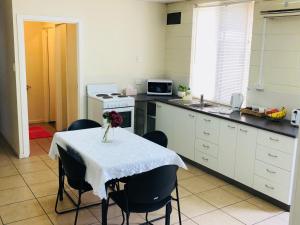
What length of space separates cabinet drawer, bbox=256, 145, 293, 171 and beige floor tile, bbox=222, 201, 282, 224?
0.53m

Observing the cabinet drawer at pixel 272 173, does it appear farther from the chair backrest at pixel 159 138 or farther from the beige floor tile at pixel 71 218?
the beige floor tile at pixel 71 218

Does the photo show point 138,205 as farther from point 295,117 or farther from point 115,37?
point 115,37

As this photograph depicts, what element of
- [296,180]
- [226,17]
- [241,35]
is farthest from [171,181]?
[226,17]

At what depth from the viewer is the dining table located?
101 inches

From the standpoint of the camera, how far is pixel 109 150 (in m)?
2.93

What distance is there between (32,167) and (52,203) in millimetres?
1193

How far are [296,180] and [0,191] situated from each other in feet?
12.0

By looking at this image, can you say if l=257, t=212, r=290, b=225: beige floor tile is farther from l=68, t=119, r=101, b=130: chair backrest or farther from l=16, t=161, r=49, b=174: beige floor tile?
l=16, t=161, r=49, b=174: beige floor tile

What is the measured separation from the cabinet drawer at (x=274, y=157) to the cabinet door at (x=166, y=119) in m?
1.65

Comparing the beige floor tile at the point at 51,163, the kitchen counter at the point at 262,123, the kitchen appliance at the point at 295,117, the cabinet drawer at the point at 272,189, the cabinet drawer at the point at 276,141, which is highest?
the kitchen appliance at the point at 295,117

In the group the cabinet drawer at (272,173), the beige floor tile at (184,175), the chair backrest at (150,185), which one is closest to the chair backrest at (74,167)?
the chair backrest at (150,185)

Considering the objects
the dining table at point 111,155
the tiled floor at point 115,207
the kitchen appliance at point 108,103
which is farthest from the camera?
the kitchen appliance at point 108,103

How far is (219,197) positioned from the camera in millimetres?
3854

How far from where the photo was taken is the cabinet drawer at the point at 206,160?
4.39 m
